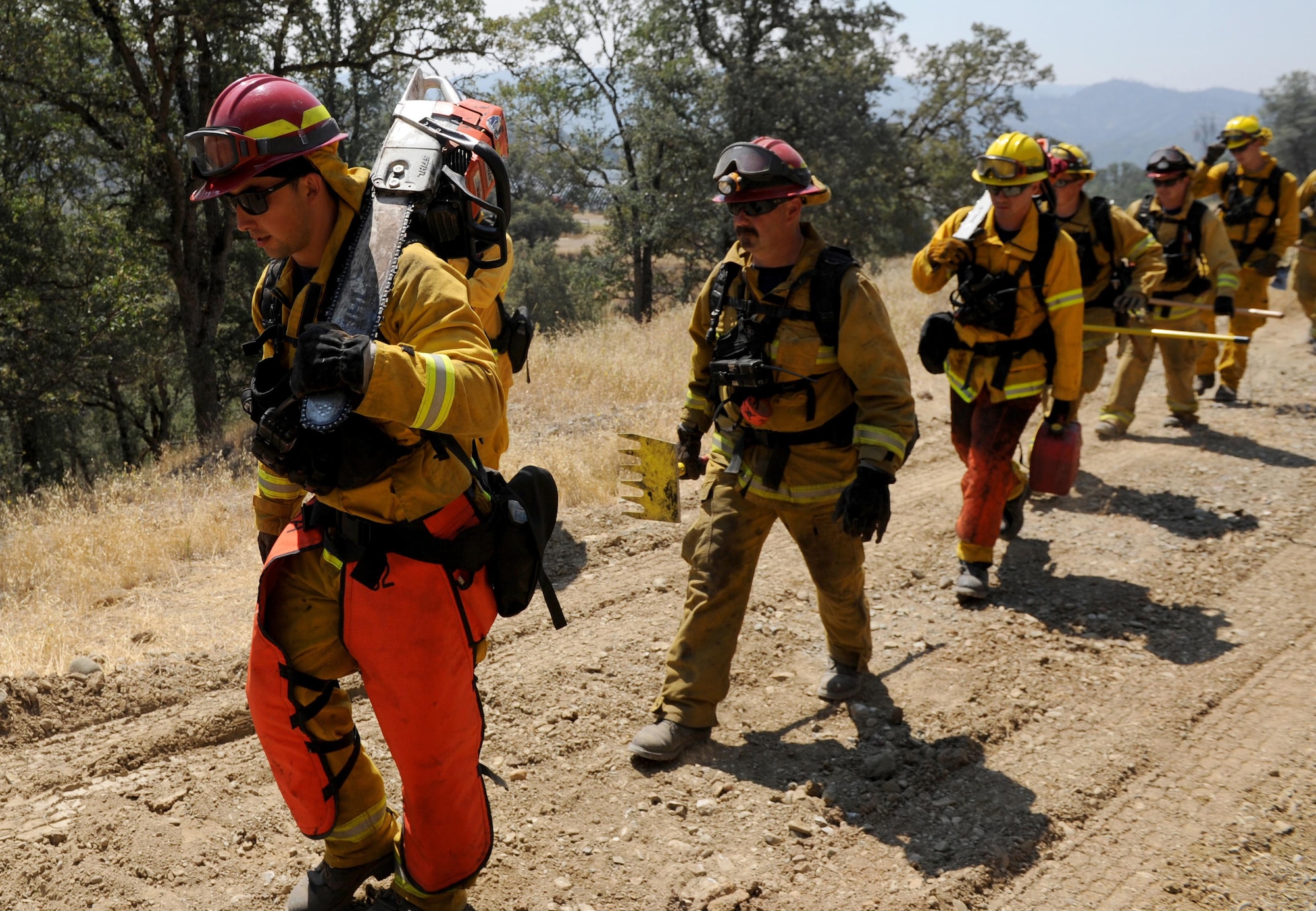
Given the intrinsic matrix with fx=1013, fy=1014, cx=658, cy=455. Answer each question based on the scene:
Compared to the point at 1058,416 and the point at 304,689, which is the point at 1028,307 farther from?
the point at 304,689

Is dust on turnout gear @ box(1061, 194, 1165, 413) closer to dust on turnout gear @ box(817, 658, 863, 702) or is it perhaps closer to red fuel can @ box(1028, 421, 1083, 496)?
red fuel can @ box(1028, 421, 1083, 496)

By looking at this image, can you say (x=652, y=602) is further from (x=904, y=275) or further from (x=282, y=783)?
(x=904, y=275)

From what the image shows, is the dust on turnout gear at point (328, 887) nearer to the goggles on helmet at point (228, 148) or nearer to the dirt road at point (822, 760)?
the dirt road at point (822, 760)

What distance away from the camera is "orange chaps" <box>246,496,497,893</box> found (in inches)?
109

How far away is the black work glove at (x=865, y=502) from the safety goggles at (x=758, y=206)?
1048 mm

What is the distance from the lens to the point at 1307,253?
10.7 meters

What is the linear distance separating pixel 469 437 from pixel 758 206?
175 centimetres

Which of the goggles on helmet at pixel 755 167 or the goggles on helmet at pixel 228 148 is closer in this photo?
the goggles on helmet at pixel 228 148

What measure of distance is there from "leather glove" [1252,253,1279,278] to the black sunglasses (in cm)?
984

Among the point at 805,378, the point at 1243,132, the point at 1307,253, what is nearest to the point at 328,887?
the point at 805,378

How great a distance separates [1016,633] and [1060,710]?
0.81 m

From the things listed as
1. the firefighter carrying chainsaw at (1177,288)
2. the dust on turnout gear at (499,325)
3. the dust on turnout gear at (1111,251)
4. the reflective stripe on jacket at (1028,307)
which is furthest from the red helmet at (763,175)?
the firefighter carrying chainsaw at (1177,288)

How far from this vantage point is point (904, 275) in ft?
62.5

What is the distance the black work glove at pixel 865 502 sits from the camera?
378cm
